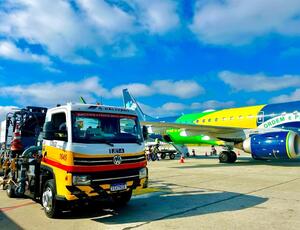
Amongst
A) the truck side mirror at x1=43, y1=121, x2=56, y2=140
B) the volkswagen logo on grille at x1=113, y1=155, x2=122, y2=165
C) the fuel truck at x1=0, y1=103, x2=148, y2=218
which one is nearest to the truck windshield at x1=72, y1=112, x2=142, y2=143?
the fuel truck at x1=0, y1=103, x2=148, y2=218

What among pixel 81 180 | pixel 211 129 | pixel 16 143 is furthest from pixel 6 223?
pixel 211 129

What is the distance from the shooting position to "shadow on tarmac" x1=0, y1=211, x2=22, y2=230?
597 cm

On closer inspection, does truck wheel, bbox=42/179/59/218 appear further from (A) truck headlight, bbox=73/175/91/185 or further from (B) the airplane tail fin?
(B) the airplane tail fin

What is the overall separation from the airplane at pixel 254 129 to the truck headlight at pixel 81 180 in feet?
38.9

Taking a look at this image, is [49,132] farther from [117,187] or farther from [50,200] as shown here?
[117,187]

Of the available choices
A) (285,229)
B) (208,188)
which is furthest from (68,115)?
(208,188)

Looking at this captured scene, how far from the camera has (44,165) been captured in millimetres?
7055

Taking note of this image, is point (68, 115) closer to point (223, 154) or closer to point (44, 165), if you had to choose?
point (44, 165)

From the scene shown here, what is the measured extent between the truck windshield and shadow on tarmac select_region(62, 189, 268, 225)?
166cm

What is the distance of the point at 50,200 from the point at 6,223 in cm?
95

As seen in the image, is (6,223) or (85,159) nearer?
(85,159)

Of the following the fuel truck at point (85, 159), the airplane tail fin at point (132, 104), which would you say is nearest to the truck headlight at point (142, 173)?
the fuel truck at point (85, 159)

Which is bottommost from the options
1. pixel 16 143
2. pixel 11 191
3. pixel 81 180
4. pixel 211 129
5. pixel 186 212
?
pixel 186 212

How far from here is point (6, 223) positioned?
20.6 ft
